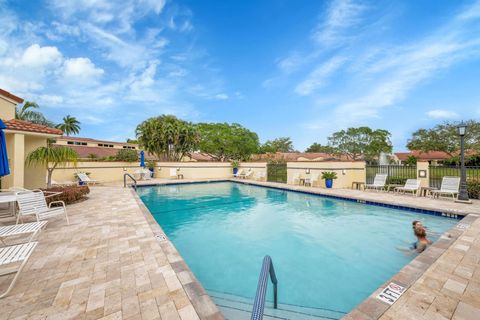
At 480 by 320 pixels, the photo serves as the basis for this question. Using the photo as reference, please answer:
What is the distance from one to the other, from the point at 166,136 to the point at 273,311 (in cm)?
2169

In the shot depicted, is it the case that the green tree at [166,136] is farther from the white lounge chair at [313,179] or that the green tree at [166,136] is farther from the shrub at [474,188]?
the shrub at [474,188]

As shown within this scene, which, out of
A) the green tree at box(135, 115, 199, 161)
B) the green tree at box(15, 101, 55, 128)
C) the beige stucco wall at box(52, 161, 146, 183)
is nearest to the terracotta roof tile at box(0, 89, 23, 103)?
the beige stucco wall at box(52, 161, 146, 183)

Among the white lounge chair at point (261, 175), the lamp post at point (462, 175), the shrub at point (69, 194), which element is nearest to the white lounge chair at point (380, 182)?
the lamp post at point (462, 175)

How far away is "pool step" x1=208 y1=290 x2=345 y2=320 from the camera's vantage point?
254 centimetres

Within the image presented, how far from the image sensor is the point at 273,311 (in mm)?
2662

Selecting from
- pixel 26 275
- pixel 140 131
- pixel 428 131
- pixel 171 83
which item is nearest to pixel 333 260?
pixel 26 275

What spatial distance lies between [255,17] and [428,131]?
33.1 meters

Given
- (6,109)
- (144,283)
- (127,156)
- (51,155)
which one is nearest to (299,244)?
(144,283)

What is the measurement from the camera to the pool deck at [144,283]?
2.04 m

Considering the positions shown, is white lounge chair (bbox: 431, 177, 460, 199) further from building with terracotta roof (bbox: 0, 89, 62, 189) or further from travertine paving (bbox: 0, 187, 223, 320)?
building with terracotta roof (bbox: 0, 89, 62, 189)

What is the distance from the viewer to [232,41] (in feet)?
49.6

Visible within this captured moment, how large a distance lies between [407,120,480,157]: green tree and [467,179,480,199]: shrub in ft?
88.4

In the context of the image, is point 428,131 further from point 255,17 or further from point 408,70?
point 255,17

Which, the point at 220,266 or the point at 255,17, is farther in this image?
the point at 255,17
